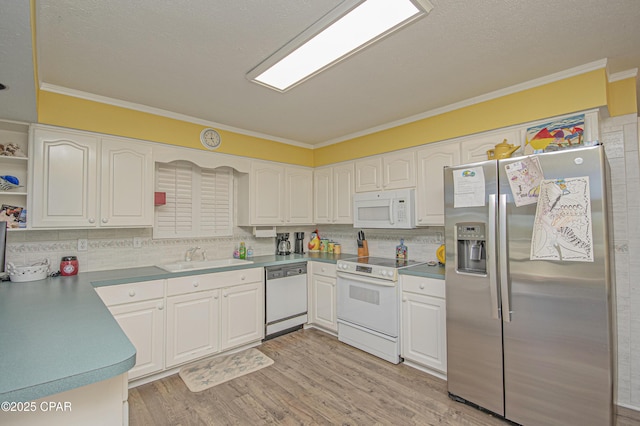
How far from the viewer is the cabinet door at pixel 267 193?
369cm

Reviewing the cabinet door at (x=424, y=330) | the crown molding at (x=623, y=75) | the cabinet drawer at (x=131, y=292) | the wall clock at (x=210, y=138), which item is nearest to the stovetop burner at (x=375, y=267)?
the cabinet door at (x=424, y=330)

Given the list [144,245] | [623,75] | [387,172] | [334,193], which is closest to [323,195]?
[334,193]

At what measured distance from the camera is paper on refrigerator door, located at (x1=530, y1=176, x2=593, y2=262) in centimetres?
172

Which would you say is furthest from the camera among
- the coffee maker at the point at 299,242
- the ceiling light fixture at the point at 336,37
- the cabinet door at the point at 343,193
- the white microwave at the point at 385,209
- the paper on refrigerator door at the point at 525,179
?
the coffee maker at the point at 299,242

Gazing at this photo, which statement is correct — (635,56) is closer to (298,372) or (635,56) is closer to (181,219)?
(298,372)

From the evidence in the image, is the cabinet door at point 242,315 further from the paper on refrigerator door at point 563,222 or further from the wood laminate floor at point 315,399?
the paper on refrigerator door at point 563,222

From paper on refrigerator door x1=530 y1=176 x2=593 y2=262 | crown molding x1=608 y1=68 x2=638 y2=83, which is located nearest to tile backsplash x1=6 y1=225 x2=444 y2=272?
paper on refrigerator door x1=530 y1=176 x2=593 y2=262

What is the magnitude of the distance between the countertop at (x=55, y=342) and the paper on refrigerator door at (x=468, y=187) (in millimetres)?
2134

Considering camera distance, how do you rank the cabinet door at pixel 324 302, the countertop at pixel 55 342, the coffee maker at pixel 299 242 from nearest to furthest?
the countertop at pixel 55 342, the cabinet door at pixel 324 302, the coffee maker at pixel 299 242

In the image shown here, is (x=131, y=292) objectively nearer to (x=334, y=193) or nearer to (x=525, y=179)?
(x=334, y=193)

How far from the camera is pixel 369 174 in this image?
359 centimetres

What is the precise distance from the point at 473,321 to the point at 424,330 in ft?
1.94

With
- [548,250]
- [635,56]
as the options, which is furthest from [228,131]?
[635,56]

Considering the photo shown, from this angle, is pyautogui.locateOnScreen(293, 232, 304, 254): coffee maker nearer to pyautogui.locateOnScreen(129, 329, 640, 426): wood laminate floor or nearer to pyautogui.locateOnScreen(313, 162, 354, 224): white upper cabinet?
pyautogui.locateOnScreen(313, 162, 354, 224): white upper cabinet
